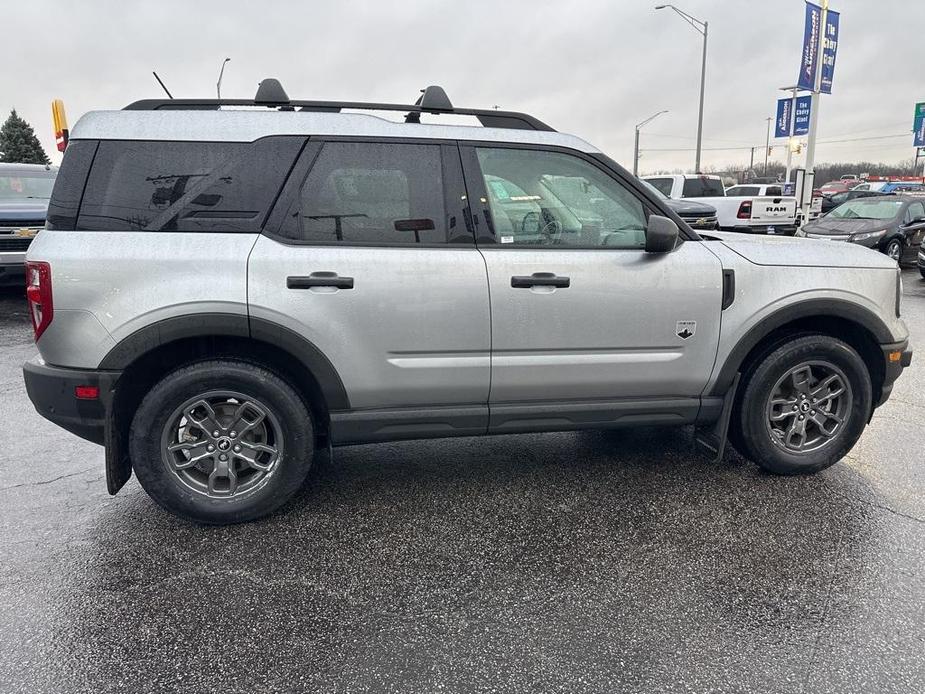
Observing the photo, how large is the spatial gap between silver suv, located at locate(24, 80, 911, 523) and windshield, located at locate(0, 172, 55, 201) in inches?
373

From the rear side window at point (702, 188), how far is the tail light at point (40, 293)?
740 inches

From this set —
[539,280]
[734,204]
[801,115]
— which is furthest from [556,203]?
[801,115]

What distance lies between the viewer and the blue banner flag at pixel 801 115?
23.0m

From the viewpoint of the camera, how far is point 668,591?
2889 millimetres

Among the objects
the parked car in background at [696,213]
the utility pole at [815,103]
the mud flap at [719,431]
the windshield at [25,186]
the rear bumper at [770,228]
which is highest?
the utility pole at [815,103]

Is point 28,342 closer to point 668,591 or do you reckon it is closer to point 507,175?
point 507,175

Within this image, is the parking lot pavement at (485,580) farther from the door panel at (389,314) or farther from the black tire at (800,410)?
the door panel at (389,314)

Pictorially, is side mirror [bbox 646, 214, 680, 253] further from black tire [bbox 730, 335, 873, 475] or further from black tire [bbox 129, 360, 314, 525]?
black tire [bbox 129, 360, 314, 525]

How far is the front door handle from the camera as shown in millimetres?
3465

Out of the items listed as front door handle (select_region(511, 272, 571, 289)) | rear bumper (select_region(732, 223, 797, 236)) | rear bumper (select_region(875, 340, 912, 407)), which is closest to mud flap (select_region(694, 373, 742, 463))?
rear bumper (select_region(875, 340, 912, 407))

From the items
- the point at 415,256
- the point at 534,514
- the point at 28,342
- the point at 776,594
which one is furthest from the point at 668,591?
the point at 28,342

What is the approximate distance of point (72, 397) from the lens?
322 cm

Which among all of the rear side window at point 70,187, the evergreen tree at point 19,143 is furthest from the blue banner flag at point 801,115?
the evergreen tree at point 19,143

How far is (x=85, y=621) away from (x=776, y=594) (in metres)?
2.81
